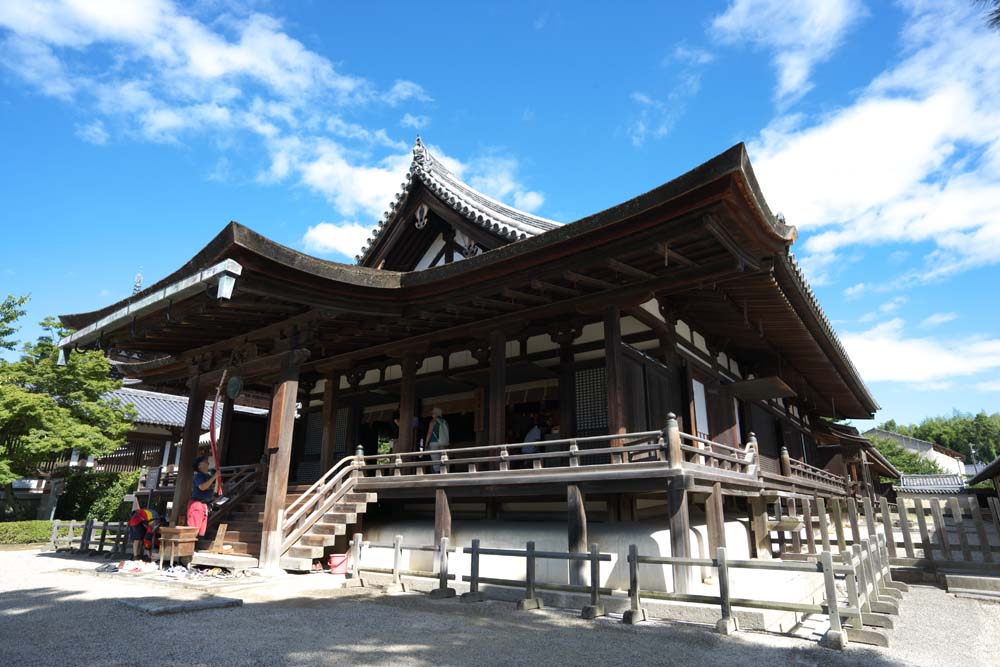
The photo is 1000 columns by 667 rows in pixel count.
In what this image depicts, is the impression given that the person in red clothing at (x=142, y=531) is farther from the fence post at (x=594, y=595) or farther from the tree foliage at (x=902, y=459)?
the tree foliage at (x=902, y=459)

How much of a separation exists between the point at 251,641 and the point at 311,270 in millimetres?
5832

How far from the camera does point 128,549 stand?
1452cm

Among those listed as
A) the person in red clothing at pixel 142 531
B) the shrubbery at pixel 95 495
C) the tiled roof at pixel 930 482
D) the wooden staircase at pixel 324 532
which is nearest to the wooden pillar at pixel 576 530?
the wooden staircase at pixel 324 532

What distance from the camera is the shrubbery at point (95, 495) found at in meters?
20.9

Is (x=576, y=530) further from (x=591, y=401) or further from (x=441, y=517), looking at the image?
(x=591, y=401)

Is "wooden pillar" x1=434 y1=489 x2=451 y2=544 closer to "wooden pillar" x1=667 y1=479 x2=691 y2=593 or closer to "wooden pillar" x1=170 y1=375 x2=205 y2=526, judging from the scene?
"wooden pillar" x1=667 y1=479 x2=691 y2=593

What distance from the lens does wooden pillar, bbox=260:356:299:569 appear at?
1082cm

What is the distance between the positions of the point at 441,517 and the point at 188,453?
252 inches

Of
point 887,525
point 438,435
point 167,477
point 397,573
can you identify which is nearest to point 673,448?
point 397,573

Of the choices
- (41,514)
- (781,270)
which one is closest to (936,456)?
(781,270)

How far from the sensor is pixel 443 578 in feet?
29.8

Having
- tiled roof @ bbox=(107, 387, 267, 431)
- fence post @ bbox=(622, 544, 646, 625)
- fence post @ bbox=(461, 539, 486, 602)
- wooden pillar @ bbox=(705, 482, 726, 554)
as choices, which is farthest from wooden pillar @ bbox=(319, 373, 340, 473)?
tiled roof @ bbox=(107, 387, 267, 431)

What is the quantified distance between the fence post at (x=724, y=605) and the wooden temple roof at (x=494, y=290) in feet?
14.0

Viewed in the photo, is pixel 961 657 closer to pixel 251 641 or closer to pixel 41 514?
pixel 251 641
